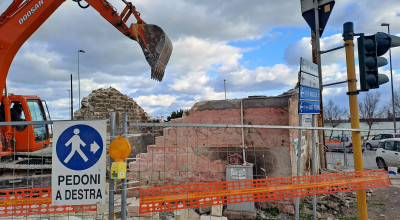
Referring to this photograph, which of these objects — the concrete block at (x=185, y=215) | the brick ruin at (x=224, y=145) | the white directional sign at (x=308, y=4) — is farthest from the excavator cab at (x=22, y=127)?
the white directional sign at (x=308, y=4)

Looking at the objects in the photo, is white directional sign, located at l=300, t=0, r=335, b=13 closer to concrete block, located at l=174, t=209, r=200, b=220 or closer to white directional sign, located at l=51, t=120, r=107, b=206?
white directional sign, located at l=51, t=120, r=107, b=206

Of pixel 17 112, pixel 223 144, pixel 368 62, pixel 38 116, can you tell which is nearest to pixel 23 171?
pixel 17 112

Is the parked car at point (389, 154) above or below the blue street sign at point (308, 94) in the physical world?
below

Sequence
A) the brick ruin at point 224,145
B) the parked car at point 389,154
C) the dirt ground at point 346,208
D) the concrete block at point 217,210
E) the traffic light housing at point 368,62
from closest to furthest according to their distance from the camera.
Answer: the traffic light housing at point 368,62
the concrete block at point 217,210
the dirt ground at point 346,208
the brick ruin at point 224,145
the parked car at point 389,154

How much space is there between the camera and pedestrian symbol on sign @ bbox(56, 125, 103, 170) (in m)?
2.94

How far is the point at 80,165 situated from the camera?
116 inches

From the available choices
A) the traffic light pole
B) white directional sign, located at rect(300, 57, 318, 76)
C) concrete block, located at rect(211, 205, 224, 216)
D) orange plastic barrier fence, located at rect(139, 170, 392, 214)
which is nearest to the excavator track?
concrete block, located at rect(211, 205, 224, 216)

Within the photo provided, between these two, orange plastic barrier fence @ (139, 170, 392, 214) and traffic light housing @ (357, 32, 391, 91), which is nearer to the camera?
orange plastic barrier fence @ (139, 170, 392, 214)

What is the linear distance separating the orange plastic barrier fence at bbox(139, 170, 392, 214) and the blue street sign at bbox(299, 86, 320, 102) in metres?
1.31

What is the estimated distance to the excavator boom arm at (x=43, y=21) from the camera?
7.03m

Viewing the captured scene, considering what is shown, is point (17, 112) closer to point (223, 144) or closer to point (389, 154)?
point (223, 144)

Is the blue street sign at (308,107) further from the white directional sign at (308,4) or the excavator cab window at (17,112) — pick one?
the excavator cab window at (17,112)

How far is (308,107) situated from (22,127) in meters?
9.24

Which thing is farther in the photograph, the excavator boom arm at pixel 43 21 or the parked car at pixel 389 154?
the parked car at pixel 389 154
